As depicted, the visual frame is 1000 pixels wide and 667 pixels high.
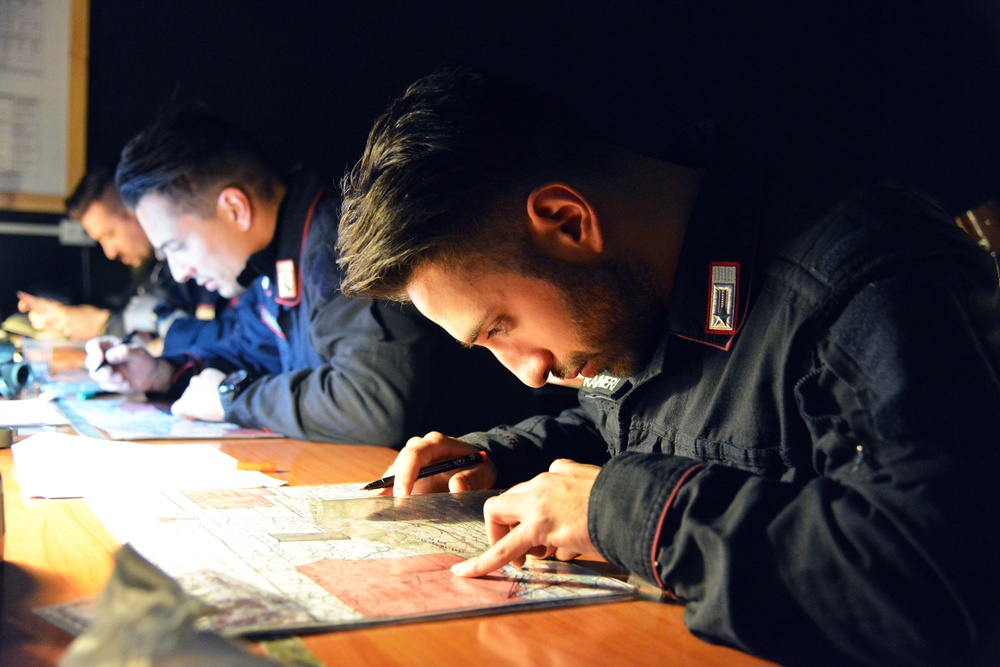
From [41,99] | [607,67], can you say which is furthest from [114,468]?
[41,99]

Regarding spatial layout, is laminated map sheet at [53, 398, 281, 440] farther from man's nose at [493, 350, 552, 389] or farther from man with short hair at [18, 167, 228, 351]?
man with short hair at [18, 167, 228, 351]

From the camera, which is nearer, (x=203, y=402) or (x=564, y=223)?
(x=564, y=223)

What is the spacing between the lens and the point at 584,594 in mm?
817

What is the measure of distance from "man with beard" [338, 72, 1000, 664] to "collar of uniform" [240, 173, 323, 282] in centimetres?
79

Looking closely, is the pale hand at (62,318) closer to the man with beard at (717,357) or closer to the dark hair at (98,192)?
the dark hair at (98,192)

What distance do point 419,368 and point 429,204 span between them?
803mm

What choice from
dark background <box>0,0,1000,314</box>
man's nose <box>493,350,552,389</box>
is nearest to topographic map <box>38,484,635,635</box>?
man's nose <box>493,350,552,389</box>

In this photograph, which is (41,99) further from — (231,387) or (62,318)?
(231,387)

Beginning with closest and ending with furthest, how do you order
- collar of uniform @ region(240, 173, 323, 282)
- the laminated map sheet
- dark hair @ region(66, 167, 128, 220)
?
the laminated map sheet, collar of uniform @ region(240, 173, 323, 282), dark hair @ region(66, 167, 128, 220)

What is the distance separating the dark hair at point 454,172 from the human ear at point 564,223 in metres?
0.02

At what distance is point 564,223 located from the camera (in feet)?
3.37

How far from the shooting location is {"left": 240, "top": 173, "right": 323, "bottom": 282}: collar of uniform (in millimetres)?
2031

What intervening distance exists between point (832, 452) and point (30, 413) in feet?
5.24

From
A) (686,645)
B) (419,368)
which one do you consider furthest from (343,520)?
(419,368)
